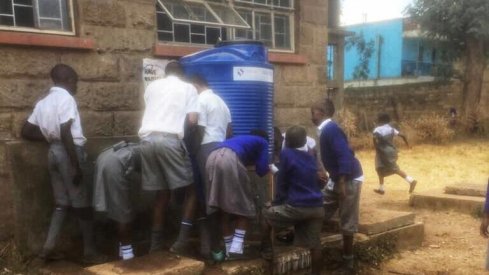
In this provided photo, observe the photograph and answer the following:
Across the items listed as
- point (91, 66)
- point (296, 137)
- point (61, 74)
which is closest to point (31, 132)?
point (61, 74)

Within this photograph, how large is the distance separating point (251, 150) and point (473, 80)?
48.3 ft

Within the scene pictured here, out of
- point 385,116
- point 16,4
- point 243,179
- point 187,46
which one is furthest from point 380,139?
point 16,4

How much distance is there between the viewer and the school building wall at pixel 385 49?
68.8 feet

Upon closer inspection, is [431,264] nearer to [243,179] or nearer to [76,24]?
[243,179]

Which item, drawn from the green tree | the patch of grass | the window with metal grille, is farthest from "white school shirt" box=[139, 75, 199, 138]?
the green tree

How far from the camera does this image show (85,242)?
3758 mm

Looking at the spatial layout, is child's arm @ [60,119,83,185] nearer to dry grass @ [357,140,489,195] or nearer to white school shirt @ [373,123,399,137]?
white school shirt @ [373,123,399,137]

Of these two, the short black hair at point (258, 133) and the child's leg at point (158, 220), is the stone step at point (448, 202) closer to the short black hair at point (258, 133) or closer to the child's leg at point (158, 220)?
the short black hair at point (258, 133)

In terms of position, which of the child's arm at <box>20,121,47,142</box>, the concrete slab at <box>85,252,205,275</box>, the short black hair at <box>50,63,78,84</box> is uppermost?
the short black hair at <box>50,63,78,84</box>

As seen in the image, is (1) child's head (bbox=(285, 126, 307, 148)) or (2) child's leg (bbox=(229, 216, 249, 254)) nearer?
(2) child's leg (bbox=(229, 216, 249, 254))

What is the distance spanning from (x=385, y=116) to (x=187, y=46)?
4325mm

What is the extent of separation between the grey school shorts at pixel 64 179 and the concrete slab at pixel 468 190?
18.9 feet

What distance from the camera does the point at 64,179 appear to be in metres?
3.57

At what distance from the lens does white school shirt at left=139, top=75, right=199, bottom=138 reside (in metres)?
3.68
